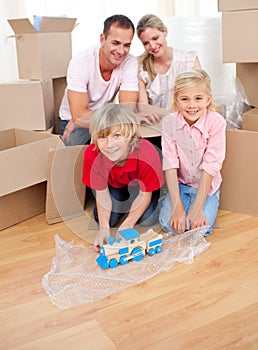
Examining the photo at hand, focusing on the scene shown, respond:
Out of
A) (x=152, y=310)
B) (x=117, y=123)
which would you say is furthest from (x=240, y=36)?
(x=152, y=310)

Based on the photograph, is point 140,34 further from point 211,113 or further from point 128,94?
point 211,113

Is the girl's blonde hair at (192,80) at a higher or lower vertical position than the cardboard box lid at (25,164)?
higher

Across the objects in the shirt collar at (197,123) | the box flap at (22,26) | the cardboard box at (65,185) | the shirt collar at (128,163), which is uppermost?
the box flap at (22,26)

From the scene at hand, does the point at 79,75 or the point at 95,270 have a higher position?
the point at 79,75

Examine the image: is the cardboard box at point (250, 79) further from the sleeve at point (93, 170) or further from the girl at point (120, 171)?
the sleeve at point (93, 170)

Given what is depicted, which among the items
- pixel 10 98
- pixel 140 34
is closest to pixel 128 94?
pixel 140 34

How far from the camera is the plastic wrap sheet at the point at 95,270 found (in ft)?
3.50

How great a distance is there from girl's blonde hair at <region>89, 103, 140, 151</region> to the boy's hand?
0.76 ft

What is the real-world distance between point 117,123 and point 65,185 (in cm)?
32

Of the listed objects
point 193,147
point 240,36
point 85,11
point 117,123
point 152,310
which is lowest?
point 152,310

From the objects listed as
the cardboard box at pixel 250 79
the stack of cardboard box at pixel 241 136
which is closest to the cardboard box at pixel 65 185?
the stack of cardboard box at pixel 241 136

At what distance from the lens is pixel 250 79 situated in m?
1.86

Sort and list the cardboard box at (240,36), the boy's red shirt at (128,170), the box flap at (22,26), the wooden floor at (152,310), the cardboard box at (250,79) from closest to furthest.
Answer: the wooden floor at (152,310)
the boy's red shirt at (128,170)
the cardboard box at (240,36)
the box flap at (22,26)
the cardboard box at (250,79)

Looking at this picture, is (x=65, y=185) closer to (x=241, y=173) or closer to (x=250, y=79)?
(x=241, y=173)
